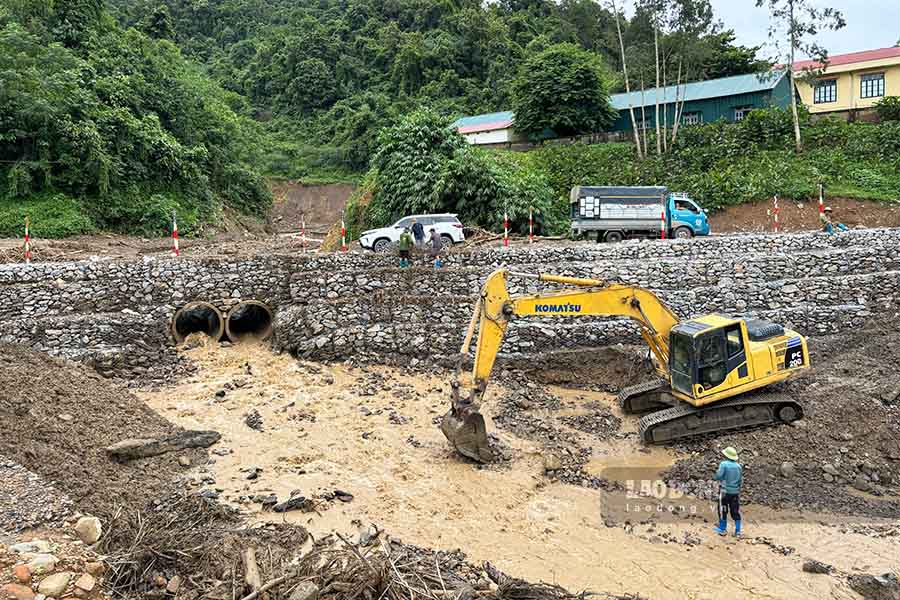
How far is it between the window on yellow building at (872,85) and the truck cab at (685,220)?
19.2 m

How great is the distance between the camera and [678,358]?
11.1 meters

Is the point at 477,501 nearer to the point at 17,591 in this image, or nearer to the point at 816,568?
the point at 816,568

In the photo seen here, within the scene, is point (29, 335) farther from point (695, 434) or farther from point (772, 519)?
point (772, 519)

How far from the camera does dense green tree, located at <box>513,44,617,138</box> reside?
1371 inches

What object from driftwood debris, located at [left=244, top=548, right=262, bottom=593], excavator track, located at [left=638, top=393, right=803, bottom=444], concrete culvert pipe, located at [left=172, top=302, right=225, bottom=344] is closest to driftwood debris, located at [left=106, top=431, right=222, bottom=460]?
driftwood debris, located at [left=244, top=548, right=262, bottom=593]

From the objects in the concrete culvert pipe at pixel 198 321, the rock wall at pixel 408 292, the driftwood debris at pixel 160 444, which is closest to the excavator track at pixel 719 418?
the rock wall at pixel 408 292

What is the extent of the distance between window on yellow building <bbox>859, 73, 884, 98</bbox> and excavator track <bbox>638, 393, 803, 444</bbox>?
2837cm

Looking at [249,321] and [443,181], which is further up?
[443,181]

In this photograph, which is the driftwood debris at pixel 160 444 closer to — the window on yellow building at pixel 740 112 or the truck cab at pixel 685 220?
the truck cab at pixel 685 220

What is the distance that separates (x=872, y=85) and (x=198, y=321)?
33.5 metres

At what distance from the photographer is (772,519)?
8906 millimetres

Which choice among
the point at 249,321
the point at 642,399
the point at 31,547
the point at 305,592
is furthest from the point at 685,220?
the point at 31,547

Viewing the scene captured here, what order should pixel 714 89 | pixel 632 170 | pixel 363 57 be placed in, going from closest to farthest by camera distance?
pixel 632 170, pixel 714 89, pixel 363 57

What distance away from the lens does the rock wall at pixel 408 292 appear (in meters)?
15.3
